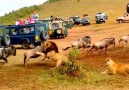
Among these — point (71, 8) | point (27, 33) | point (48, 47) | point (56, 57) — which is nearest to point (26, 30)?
point (27, 33)

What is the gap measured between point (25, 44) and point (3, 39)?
13.2 feet

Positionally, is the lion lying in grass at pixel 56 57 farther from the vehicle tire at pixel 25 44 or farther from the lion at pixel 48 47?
the vehicle tire at pixel 25 44

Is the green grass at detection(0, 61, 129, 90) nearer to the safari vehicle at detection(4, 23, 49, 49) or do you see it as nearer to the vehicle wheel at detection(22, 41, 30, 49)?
the vehicle wheel at detection(22, 41, 30, 49)

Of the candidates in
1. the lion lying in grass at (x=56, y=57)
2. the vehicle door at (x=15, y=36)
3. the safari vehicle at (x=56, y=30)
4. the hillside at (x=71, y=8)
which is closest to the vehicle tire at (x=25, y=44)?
the vehicle door at (x=15, y=36)

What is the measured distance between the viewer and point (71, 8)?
63812mm

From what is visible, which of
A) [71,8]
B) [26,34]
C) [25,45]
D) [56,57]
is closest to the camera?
[56,57]

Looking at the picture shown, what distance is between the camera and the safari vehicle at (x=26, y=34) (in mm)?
24844

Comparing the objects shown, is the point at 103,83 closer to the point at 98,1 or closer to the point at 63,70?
the point at 63,70

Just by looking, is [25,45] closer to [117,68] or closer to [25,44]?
[25,44]

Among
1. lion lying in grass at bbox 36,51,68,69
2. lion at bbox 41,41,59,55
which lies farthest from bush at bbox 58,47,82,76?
lion at bbox 41,41,59,55

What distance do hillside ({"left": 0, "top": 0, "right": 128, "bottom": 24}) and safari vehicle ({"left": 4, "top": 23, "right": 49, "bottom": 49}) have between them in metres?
31.9

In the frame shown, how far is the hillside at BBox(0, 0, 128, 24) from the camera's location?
196 feet

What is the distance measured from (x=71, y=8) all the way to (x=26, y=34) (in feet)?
129

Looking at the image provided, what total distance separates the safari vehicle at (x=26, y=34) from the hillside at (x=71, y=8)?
3194 cm
